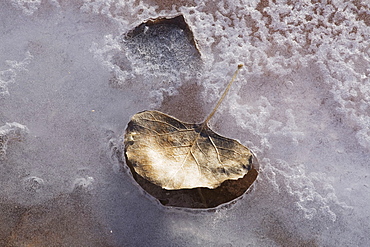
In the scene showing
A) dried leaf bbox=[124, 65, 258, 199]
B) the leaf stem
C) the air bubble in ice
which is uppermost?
the leaf stem

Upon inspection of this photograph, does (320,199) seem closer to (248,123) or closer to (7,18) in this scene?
(248,123)

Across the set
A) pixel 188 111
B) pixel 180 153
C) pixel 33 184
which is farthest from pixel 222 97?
pixel 33 184

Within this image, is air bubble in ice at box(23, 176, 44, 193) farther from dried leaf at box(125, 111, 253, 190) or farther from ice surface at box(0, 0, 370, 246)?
dried leaf at box(125, 111, 253, 190)

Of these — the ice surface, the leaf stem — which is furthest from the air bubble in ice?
the leaf stem

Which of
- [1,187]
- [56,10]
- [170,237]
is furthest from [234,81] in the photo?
[1,187]

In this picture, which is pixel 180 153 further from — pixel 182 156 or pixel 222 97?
pixel 222 97
